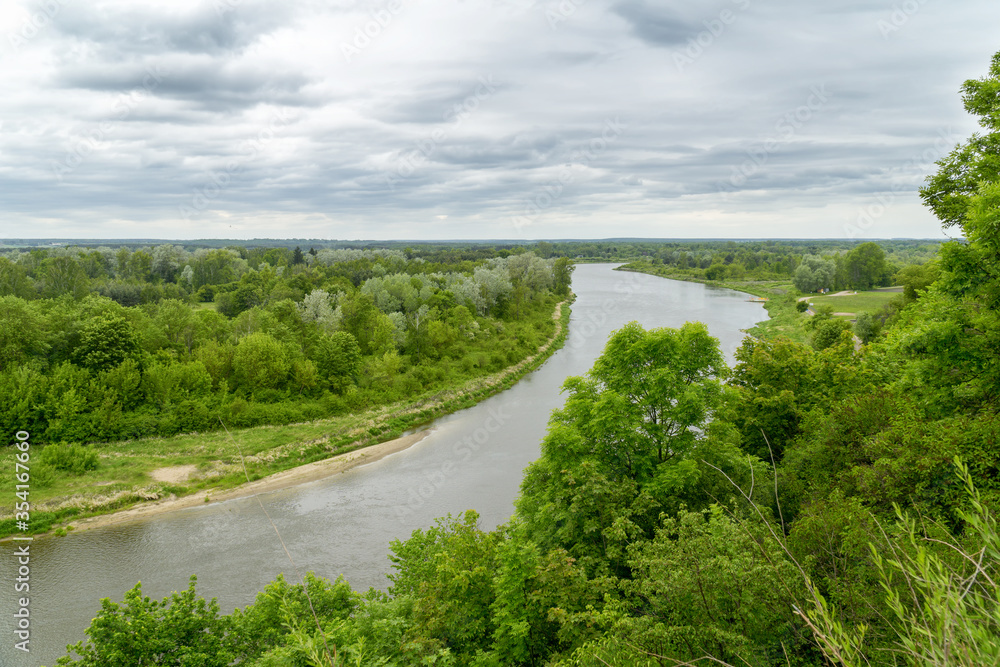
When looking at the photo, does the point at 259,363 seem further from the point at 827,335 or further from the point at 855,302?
the point at 855,302

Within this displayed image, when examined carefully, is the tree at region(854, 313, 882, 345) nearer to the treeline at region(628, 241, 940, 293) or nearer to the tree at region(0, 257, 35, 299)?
the treeline at region(628, 241, 940, 293)

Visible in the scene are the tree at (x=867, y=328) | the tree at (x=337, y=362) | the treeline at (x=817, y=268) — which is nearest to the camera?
the tree at (x=337, y=362)

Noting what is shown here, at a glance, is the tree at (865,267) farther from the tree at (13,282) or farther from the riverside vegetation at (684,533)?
the tree at (13,282)

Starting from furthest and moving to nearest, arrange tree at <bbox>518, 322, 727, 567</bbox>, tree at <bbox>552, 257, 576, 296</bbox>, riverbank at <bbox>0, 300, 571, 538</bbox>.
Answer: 1. tree at <bbox>552, 257, 576, 296</bbox>
2. riverbank at <bbox>0, 300, 571, 538</bbox>
3. tree at <bbox>518, 322, 727, 567</bbox>

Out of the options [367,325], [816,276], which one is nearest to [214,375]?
[367,325]

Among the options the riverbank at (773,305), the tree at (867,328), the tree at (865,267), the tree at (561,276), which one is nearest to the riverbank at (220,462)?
the riverbank at (773,305)

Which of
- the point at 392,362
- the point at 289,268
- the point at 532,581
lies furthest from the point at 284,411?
the point at 289,268

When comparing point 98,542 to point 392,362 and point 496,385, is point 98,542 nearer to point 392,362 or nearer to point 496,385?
point 392,362

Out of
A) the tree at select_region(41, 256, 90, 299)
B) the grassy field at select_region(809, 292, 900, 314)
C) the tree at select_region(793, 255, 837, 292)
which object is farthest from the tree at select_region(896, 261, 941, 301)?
the tree at select_region(41, 256, 90, 299)
